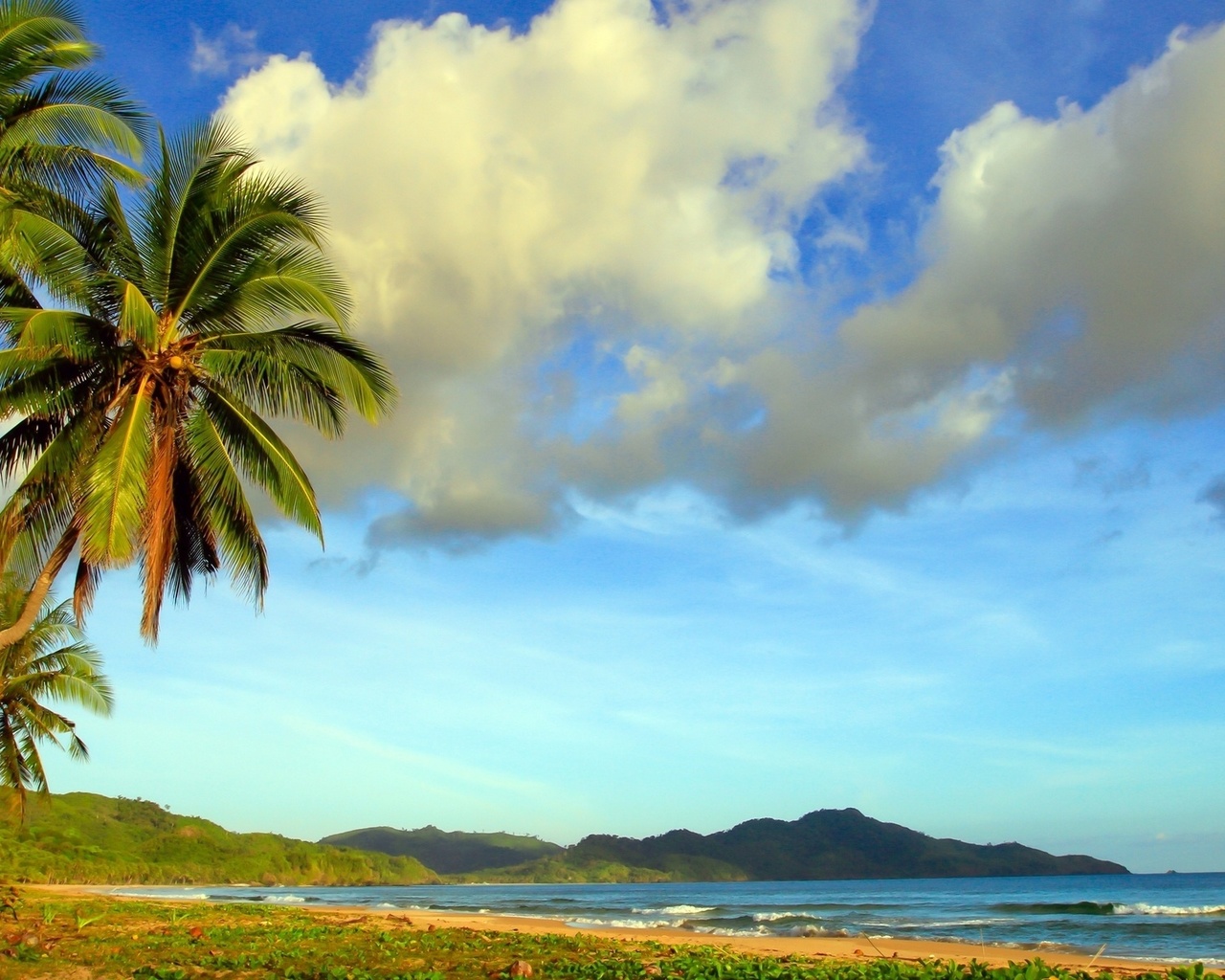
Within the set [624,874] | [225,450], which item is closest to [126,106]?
[225,450]

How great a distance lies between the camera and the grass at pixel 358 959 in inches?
313

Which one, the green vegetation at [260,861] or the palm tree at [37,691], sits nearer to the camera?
the palm tree at [37,691]

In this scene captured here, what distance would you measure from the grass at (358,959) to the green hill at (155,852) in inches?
1221

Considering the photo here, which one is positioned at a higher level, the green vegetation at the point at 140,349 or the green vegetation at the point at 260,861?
the green vegetation at the point at 140,349

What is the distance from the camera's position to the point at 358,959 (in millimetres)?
10422

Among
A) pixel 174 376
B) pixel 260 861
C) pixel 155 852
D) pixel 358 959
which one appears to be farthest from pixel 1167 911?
pixel 260 861

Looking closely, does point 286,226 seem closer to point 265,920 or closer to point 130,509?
point 130,509

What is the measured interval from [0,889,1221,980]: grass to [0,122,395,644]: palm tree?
12.9 feet

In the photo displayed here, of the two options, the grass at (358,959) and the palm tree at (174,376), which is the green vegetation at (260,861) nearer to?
the grass at (358,959)

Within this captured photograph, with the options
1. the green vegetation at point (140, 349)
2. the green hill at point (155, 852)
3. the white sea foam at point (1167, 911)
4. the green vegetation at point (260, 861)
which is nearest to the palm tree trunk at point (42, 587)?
the green vegetation at point (140, 349)

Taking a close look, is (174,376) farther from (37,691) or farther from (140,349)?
(37,691)

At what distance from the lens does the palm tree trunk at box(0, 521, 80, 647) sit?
10.2 m

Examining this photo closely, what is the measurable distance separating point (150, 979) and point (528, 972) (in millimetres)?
3452

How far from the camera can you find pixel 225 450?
12258 millimetres
